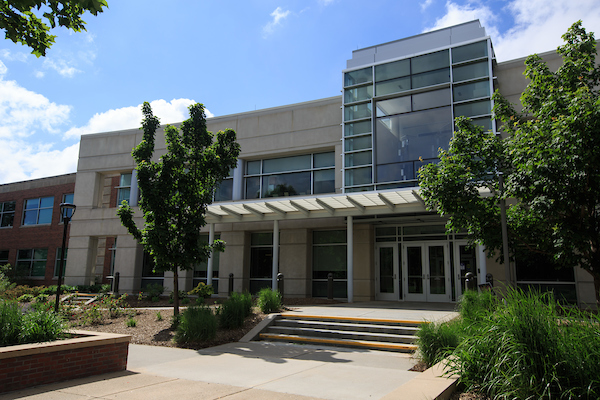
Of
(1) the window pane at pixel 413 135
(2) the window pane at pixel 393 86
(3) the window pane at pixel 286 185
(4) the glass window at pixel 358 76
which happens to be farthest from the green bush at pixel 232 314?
(4) the glass window at pixel 358 76

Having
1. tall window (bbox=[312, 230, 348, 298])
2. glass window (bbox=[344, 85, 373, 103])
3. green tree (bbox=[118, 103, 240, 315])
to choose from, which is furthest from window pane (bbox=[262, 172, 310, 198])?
green tree (bbox=[118, 103, 240, 315])

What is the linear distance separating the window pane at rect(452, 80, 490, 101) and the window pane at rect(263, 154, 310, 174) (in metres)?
7.38

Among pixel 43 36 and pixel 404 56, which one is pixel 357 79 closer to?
pixel 404 56

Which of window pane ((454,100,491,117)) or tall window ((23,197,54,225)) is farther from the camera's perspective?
tall window ((23,197,54,225))

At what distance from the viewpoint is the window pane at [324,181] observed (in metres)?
19.5

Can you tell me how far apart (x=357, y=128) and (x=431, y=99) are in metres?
3.20

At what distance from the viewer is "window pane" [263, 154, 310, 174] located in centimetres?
2044

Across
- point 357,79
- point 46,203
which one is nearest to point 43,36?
point 357,79

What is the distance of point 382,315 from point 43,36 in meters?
10.0

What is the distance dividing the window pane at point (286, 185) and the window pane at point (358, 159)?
291cm

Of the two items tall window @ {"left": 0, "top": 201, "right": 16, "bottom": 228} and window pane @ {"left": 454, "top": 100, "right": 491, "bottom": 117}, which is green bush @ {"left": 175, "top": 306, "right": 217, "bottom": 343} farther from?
tall window @ {"left": 0, "top": 201, "right": 16, "bottom": 228}

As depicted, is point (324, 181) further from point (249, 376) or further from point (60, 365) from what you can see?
point (60, 365)

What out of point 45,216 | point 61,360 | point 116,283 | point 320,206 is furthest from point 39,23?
point 45,216

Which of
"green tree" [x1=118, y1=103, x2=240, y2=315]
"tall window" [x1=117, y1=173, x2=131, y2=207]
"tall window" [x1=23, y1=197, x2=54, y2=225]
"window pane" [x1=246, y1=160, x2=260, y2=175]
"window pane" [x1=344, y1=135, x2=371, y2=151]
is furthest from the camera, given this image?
"tall window" [x1=23, y1=197, x2=54, y2=225]
